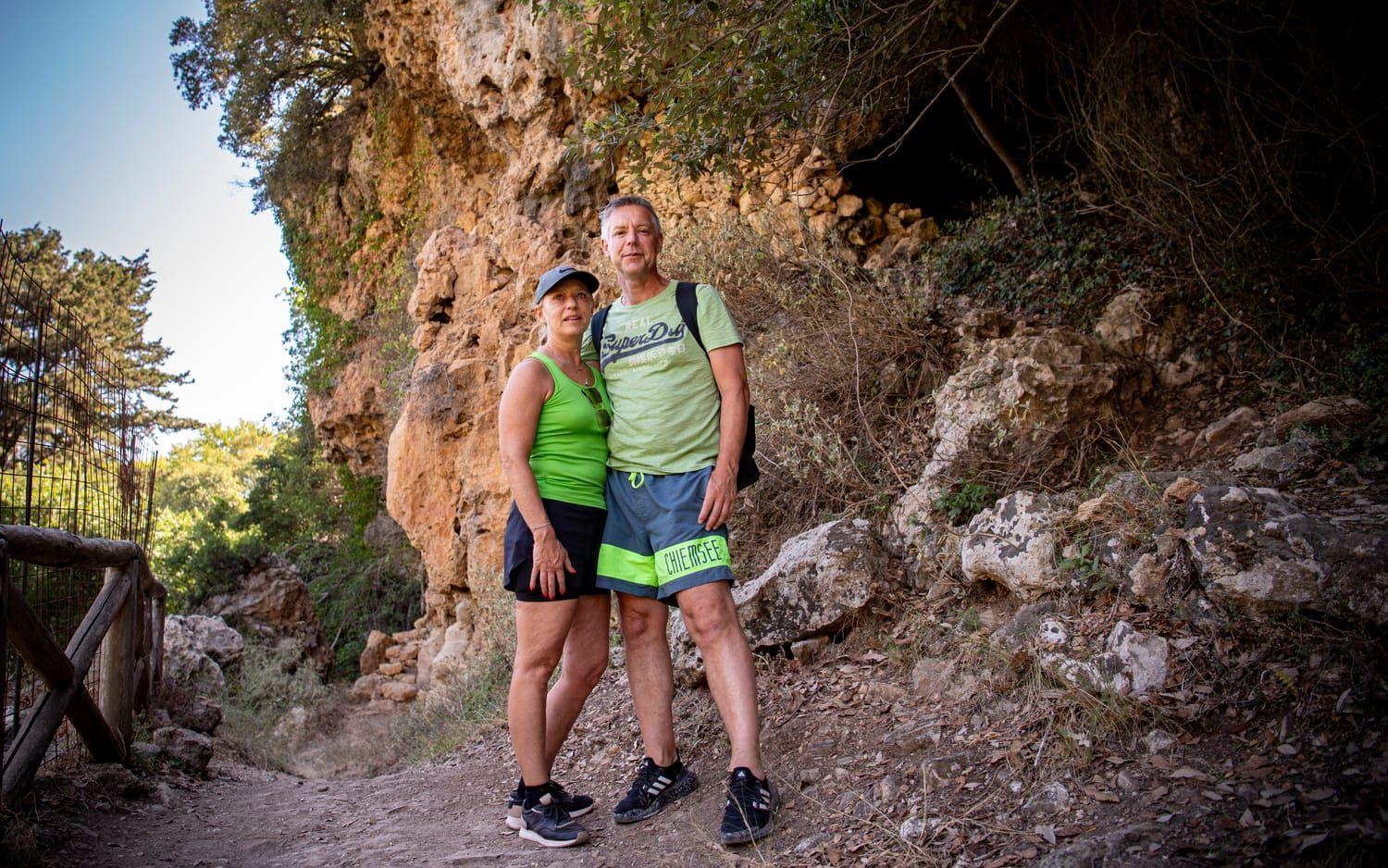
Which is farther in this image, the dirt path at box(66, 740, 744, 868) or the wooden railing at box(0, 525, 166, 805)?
the wooden railing at box(0, 525, 166, 805)

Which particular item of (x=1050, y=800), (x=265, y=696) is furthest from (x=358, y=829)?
(x=265, y=696)

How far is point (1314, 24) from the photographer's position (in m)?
4.27

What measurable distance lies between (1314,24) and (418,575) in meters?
12.4

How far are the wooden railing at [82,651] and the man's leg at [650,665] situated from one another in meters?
2.18

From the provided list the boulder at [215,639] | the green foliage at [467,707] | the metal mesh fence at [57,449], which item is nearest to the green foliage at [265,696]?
the boulder at [215,639]

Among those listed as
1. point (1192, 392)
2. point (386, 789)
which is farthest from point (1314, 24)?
point (386, 789)

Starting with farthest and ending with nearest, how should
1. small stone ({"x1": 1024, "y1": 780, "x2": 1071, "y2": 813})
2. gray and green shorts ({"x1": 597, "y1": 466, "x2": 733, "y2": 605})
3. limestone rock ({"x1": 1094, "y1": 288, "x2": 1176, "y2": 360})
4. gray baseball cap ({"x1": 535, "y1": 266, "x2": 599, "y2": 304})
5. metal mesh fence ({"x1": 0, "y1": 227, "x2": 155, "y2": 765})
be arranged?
1. limestone rock ({"x1": 1094, "y1": 288, "x2": 1176, "y2": 360})
2. metal mesh fence ({"x1": 0, "y1": 227, "x2": 155, "y2": 765})
3. gray baseball cap ({"x1": 535, "y1": 266, "x2": 599, "y2": 304})
4. gray and green shorts ({"x1": 597, "y1": 466, "x2": 733, "y2": 605})
5. small stone ({"x1": 1024, "y1": 780, "x2": 1071, "y2": 813})

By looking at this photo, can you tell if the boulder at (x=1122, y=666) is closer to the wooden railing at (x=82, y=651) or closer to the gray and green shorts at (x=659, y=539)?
the gray and green shorts at (x=659, y=539)

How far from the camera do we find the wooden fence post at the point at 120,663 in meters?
4.55

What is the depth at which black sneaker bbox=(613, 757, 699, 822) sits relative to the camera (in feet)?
10.2

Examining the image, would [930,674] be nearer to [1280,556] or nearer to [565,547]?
[1280,556]

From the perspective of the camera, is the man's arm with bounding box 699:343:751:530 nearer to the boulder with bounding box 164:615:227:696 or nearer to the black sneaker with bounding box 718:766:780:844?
the black sneaker with bounding box 718:766:780:844

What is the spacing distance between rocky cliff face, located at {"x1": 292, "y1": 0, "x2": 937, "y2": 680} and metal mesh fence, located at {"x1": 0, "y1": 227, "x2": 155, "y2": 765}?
3.52m

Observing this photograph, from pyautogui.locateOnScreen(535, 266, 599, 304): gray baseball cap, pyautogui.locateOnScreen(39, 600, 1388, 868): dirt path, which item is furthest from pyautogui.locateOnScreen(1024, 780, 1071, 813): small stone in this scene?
pyautogui.locateOnScreen(535, 266, 599, 304): gray baseball cap
